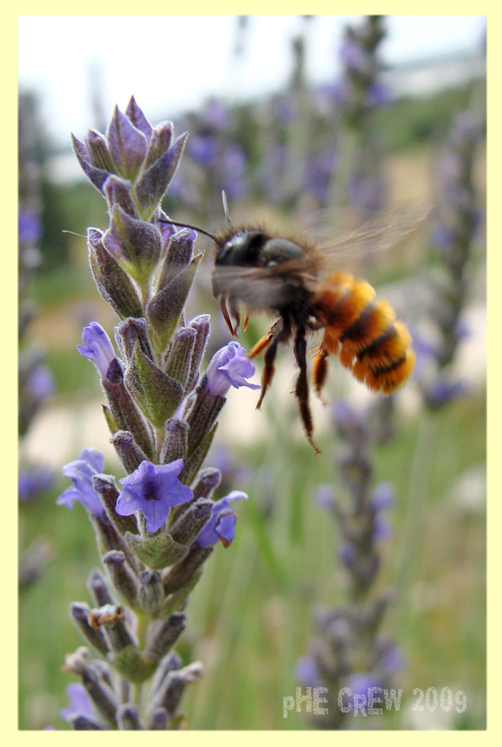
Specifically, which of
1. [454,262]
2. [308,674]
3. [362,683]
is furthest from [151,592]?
[454,262]

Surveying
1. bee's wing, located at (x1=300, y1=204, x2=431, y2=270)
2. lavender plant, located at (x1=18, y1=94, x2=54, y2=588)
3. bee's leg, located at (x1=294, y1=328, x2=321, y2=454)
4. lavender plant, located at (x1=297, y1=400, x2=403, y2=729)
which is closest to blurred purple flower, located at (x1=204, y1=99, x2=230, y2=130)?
lavender plant, located at (x1=18, y1=94, x2=54, y2=588)

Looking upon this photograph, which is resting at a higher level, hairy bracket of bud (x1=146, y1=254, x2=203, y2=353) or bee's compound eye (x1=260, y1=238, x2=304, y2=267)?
bee's compound eye (x1=260, y1=238, x2=304, y2=267)

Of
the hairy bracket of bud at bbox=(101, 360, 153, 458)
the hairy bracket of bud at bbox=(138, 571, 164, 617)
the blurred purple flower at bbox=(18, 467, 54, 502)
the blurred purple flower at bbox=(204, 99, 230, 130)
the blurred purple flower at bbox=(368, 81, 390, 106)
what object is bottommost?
the blurred purple flower at bbox=(18, 467, 54, 502)

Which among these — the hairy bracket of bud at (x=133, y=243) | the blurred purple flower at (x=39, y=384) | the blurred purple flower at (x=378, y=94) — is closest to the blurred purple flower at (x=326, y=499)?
the blurred purple flower at (x=39, y=384)

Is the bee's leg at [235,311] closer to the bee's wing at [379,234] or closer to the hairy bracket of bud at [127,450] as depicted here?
the hairy bracket of bud at [127,450]

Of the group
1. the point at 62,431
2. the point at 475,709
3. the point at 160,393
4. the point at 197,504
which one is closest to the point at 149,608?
the point at 197,504

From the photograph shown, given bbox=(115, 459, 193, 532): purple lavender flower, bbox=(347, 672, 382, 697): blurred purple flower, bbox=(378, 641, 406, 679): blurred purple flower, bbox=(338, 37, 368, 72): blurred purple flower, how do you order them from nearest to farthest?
bbox=(115, 459, 193, 532): purple lavender flower → bbox=(347, 672, 382, 697): blurred purple flower → bbox=(378, 641, 406, 679): blurred purple flower → bbox=(338, 37, 368, 72): blurred purple flower

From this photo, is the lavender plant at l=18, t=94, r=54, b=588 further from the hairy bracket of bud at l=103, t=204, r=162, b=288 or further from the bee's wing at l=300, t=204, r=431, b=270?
the hairy bracket of bud at l=103, t=204, r=162, b=288
